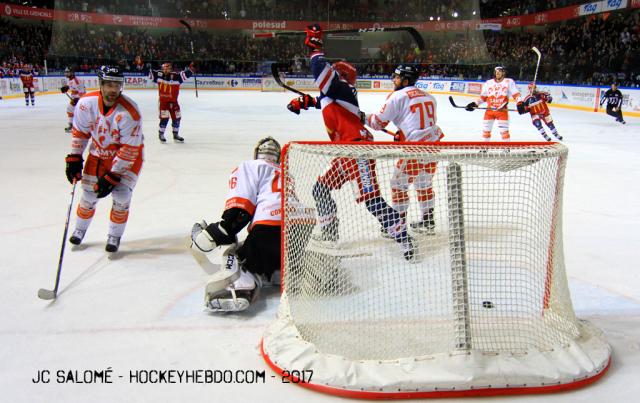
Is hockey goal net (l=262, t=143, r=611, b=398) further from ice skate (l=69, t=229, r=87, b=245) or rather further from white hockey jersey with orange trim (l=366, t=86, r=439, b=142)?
ice skate (l=69, t=229, r=87, b=245)

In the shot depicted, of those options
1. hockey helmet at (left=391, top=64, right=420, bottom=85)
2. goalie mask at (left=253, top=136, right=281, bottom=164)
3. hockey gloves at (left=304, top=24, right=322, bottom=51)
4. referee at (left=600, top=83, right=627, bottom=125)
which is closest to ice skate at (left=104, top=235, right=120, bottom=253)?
goalie mask at (left=253, top=136, right=281, bottom=164)

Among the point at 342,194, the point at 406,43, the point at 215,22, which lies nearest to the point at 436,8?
the point at 406,43

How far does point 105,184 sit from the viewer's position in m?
3.34

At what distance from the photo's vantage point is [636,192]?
5504mm

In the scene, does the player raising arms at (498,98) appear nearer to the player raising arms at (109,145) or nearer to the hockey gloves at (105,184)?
the player raising arms at (109,145)

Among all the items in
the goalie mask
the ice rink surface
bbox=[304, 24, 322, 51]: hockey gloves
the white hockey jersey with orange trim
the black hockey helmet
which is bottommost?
the ice rink surface

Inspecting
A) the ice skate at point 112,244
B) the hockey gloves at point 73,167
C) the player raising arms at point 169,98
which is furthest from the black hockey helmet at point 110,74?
the player raising arms at point 169,98

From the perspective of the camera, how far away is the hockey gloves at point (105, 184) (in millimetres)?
3342

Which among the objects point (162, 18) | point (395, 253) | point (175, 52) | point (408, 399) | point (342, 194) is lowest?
point (408, 399)

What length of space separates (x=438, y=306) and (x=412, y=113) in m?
1.52

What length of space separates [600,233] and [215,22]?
88.3 feet

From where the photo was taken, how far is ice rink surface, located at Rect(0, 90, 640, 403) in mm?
2055

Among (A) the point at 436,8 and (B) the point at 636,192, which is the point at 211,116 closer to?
(B) the point at 636,192

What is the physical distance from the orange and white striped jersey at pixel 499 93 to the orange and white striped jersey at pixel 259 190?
589 centimetres
